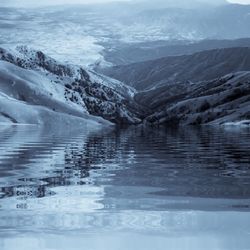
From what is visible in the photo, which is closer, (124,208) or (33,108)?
(124,208)

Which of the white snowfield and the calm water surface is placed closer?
the calm water surface

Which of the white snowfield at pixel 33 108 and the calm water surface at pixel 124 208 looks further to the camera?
the white snowfield at pixel 33 108

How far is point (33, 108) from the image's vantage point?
168m

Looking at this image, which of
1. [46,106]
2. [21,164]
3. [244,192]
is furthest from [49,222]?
[46,106]

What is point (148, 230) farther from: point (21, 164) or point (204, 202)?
point (21, 164)

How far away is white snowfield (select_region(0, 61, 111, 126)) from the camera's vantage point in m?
158

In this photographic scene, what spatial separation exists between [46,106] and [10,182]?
166381 mm

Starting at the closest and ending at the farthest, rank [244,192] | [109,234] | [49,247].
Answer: [49,247] → [109,234] → [244,192]

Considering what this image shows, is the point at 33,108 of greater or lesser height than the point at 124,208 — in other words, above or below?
above

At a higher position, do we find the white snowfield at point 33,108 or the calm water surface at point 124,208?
the white snowfield at point 33,108

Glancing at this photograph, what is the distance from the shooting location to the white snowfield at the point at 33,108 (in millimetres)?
157750

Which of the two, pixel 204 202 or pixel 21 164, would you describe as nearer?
pixel 204 202

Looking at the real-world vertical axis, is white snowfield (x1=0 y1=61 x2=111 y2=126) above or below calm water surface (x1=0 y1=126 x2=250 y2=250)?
above

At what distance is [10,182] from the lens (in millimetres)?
20250
